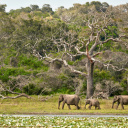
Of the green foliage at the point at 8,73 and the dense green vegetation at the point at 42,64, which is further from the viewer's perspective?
the green foliage at the point at 8,73

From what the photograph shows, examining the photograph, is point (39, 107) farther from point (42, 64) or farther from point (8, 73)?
point (42, 64)

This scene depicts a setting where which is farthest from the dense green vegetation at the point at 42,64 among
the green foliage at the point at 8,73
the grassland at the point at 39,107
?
the grassland at the point at 39,107

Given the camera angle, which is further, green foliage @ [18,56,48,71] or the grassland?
green foliage @ [18,56,48,71]

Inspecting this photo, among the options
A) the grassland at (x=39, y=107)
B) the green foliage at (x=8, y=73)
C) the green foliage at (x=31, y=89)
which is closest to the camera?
the grassland at (x=39, y=107)

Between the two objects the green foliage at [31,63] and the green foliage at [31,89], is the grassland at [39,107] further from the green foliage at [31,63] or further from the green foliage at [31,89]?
the green foliage at [31,63]

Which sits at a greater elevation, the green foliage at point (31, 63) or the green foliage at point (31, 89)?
the green foliage at point (31, 63)

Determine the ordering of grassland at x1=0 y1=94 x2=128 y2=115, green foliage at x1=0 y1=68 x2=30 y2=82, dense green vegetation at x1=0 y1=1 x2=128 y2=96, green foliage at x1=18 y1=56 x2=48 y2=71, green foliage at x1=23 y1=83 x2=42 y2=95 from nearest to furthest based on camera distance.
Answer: grassland at x1=0 y1=94 x2=128 y2=115, green foliage at x1=23 y1=83 x2=42 y2=95, dense green vegetation at x1=0 y1=1 x2=128 y2=96, green foliage at x1=0 y1=68 x2=30 y2=82, green foliage at x1=18 y1=56 x2=48 y2=71

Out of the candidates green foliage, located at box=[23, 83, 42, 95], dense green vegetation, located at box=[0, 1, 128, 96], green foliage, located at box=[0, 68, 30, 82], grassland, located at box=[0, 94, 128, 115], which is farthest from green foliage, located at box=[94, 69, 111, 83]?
green foliage, located at box=[0, 68, 30, 82]

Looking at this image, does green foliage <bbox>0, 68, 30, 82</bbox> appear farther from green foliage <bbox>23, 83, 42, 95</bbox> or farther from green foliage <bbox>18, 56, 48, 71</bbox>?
green foliage <bbox>18, 56, 48, 71</bbox>

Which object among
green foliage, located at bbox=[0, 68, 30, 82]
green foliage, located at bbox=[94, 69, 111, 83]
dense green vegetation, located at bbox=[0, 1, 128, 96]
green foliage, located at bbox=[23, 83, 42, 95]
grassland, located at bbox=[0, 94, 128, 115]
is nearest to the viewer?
grassland, located at bbox=[0, 94, 128, 115]

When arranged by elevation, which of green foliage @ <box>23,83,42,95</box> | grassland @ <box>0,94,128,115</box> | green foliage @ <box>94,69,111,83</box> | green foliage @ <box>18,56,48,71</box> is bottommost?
grassland @ <box>0,94,128,115</box>

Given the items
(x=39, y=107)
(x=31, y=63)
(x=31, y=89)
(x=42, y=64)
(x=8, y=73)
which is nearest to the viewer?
(x=39, y=107)

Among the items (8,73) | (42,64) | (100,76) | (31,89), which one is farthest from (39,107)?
(42,64)

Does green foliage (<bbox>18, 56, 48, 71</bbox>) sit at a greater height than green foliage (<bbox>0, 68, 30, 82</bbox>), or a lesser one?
greater
